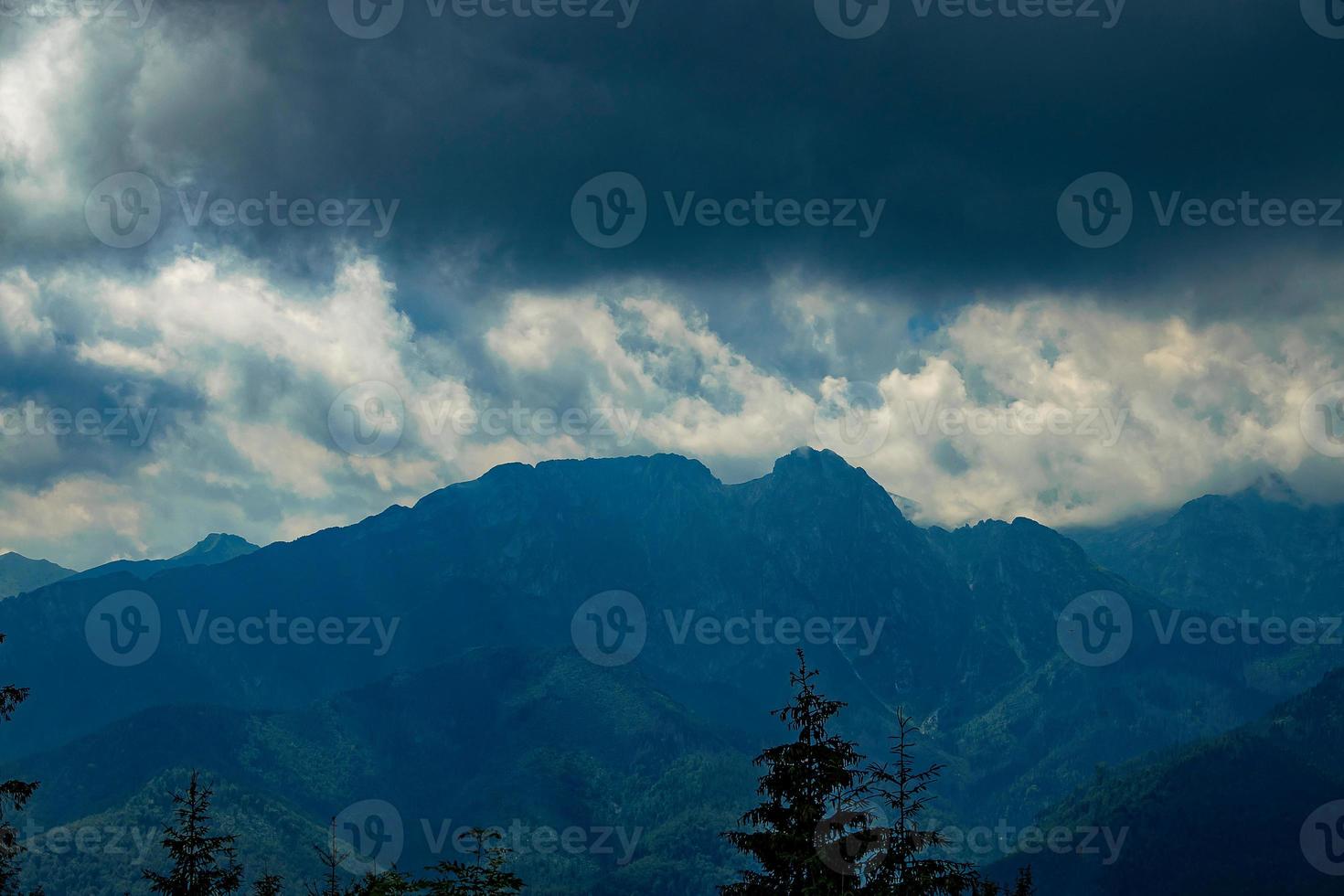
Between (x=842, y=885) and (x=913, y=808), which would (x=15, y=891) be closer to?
(x=842, y=885)

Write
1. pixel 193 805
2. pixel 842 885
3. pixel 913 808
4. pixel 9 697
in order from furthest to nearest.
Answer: pixel 193 805 → pixel 9 697 → pixel 842 885 → pixel 913 808

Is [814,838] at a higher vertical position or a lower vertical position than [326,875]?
higher

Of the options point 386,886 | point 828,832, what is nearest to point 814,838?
point 828,832

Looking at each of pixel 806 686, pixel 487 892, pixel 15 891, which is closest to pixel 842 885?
pixel 806 686

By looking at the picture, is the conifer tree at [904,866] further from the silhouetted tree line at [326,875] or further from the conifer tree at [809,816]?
the silhouetted tree line at [326,875]

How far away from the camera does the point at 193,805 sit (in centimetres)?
4966

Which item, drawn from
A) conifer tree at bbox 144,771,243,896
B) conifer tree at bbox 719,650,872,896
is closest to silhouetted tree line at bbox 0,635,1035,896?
conifer tree at bbox 719,650,872,896

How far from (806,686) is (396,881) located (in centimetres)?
1710

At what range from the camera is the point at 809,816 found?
134 ft

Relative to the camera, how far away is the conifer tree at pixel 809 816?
40.2m

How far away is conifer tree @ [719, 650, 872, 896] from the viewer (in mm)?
40250

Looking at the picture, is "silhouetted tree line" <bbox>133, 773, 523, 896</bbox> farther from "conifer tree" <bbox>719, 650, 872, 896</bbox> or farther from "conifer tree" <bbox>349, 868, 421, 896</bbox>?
"conifer tree" <bbox>719, 650, 872, 896</bbox>

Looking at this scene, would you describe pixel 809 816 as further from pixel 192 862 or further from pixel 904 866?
pixel 192 862

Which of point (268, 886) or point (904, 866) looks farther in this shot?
point (268, 886)
